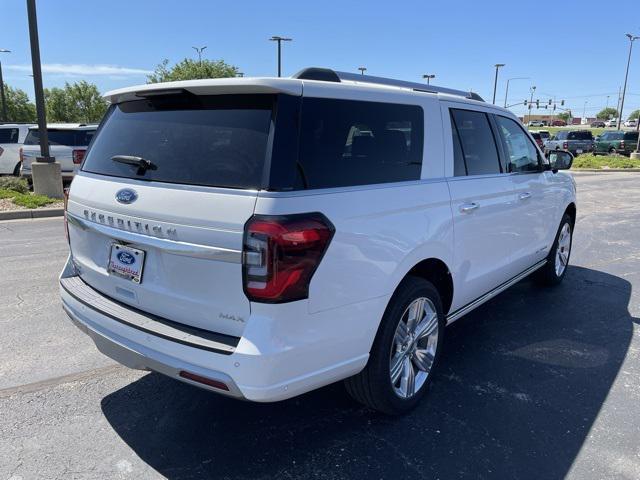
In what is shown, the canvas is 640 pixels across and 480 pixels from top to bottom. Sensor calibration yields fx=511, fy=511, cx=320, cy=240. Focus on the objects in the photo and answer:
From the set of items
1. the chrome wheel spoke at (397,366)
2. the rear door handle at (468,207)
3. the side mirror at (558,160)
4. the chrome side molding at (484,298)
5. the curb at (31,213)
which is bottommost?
the curb at (31,213)

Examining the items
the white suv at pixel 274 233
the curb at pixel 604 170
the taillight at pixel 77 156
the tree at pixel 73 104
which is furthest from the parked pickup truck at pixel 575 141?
the tree at pixel 73 104

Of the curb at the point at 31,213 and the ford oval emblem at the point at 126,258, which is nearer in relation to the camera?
the ford oval emblem at the point at 126,258

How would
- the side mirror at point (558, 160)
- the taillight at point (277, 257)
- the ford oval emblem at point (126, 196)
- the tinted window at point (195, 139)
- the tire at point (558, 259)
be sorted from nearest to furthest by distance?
the taillight at point (277, 257) → the tinted window at point (195, 139) → the ford oval emblem at point (126, 196) → the side mirror at point (558, 160) → the tire at point (558, 259)

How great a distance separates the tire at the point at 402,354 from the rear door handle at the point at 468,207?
608mm

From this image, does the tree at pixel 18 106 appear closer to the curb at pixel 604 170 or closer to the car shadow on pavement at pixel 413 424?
the curb at pixel 604 170

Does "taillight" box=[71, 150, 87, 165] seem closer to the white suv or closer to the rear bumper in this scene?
the white suv

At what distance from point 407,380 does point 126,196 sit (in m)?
1.99

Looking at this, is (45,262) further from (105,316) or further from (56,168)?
(56,168)

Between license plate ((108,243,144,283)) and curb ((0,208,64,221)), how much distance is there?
8900 millimetres

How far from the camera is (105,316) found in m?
2.79

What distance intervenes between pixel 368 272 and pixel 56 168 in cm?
1128

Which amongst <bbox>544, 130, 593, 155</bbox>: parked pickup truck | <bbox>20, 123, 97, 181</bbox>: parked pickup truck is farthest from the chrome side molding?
<bbox>544, 130, 593, 155</bbox>: parked pickup truck

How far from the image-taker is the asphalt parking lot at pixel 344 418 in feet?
8.84

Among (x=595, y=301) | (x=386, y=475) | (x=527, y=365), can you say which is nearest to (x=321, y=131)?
(x=386, y=475)
